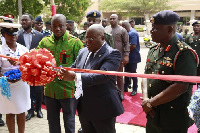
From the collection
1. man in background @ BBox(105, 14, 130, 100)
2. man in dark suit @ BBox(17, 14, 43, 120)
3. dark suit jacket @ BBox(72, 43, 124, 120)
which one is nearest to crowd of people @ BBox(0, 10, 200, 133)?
dark suit jacket @ BBox(72, 43, 124, 120)

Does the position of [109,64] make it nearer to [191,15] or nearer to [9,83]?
[9,83]

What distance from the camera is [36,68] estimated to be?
2613 millimetres

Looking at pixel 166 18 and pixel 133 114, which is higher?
pixel 166 18

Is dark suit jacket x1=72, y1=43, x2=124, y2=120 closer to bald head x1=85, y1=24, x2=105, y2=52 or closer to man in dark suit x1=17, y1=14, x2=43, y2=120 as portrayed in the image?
bald head x1=85, y1=24, x2=105, y2=52

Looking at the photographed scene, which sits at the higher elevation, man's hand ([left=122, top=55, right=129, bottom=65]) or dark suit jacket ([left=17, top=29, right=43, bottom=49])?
dark suit jacket ([left=17, top=29, right=43, bottom=49])

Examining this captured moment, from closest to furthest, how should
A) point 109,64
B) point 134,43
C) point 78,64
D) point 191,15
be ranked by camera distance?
point 109,64 < point 78,64 < point 134,43 < point 191,15

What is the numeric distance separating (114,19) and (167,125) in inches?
172

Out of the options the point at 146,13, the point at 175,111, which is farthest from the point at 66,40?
the point at 146,13

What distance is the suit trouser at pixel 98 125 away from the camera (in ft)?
9.56

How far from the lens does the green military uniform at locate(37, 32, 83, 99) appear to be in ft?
12.2

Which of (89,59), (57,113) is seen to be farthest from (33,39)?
(89,59)

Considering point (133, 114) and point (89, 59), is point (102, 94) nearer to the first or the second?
point (89, 59)

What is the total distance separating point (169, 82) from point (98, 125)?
3.43 feet

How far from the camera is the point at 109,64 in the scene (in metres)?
2.78
